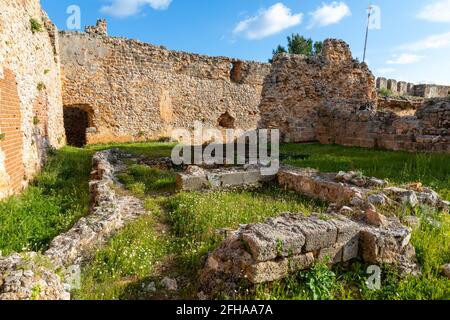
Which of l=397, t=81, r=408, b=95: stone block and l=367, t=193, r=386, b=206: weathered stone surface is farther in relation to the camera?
l=397, t=81, r=408, b=95: stone block

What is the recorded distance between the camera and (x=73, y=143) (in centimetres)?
1662

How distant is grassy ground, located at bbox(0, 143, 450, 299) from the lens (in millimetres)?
3051

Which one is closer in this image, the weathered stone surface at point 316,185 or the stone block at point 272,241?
the stone block at point 272,241

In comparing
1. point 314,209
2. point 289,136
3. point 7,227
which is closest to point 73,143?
point 289,136

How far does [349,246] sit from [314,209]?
204cm

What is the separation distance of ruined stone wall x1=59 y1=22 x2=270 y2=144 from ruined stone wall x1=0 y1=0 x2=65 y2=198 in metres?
4.07

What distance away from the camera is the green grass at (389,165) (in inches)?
257

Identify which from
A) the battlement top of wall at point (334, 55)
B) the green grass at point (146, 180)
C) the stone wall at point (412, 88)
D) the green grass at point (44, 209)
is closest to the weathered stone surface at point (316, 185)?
the green grass at point (146, 180)

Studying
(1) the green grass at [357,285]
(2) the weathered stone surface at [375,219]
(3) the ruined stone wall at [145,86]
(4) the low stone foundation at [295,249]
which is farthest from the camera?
(3) the ruined stone wall at [145,86]

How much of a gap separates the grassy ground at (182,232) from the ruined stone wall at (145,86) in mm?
7511

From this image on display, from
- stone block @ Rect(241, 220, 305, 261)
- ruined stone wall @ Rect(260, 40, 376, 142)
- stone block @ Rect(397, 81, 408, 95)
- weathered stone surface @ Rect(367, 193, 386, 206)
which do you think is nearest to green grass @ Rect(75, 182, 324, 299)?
stone block @ Rect(241, 220, 305, 261)

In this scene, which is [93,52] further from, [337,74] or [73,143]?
[337,74]

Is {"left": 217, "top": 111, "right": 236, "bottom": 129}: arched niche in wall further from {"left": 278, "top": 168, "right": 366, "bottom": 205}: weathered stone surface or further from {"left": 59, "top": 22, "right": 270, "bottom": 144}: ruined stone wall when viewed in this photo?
{"left": 278, "top": 168, "right": 366, "bottom": 205}: weathered stone surface

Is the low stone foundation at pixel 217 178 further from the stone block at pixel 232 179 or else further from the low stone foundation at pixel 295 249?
the low stone foundation at pixel 295 249
